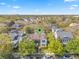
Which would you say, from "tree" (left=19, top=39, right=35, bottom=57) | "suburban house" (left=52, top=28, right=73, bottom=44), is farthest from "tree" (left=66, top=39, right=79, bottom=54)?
"tree" (left=19, top=39, right=35, bottom=57)

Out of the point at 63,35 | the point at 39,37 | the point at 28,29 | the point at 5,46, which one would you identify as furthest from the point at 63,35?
the point at 5,46

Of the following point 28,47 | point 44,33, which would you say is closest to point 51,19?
point 44,33

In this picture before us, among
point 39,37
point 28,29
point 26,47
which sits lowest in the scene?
point 26,47

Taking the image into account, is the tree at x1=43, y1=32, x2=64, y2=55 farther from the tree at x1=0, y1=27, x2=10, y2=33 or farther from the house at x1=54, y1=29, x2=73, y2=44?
the tree at x1=0, y1=27, x2=10, y2=33

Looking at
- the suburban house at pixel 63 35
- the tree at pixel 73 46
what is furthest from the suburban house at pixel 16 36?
the tree at pixel 73 46

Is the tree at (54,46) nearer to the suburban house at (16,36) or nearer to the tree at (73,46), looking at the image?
the tree at (73,46)

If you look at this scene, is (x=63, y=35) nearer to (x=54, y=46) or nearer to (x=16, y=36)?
(x=54, y=46)
